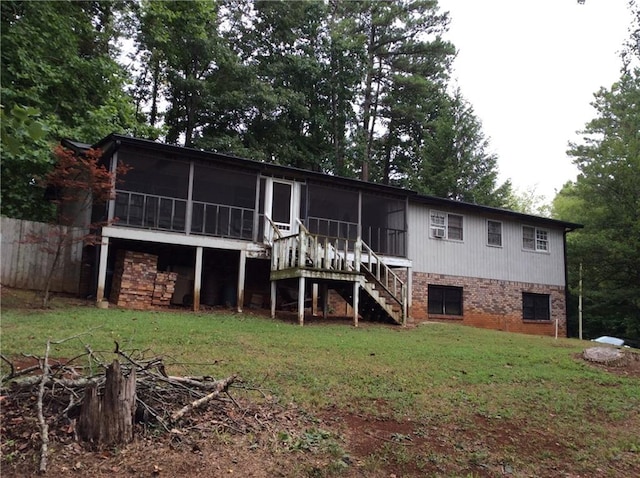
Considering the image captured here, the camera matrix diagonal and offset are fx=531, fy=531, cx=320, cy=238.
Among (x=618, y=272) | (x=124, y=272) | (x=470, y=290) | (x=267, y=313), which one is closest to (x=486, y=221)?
(x=470, y=290)

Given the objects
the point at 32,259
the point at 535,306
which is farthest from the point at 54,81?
the point at 535,306

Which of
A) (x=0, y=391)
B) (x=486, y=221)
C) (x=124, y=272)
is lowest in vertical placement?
(x=0, y=391)

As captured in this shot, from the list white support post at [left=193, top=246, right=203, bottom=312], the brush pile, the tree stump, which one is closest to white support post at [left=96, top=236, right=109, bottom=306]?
white support post at [left=193, top=246, right=203, bottom=312]

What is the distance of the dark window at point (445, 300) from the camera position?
1884 centimetres

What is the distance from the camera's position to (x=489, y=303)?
64.7 feet

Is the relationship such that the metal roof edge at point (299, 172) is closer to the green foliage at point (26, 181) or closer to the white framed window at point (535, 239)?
the white framed window at point (535, 239)

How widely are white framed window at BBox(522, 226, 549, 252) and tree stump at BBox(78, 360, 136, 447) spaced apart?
62.6 ft

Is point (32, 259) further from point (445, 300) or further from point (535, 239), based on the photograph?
point (535, 239)

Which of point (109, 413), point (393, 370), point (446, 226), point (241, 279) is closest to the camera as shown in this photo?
point (109, 413)

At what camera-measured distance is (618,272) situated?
70.8 feet

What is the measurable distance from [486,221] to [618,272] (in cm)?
634

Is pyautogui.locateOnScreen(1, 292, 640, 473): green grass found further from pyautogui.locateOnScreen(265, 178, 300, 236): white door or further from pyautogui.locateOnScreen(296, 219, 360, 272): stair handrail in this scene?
pyautogui.locateOnScreen(265, 178, 300, 236): white door

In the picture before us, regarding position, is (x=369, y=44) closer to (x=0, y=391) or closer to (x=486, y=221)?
(x=486, y=221)

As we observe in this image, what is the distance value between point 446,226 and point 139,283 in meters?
11.0
